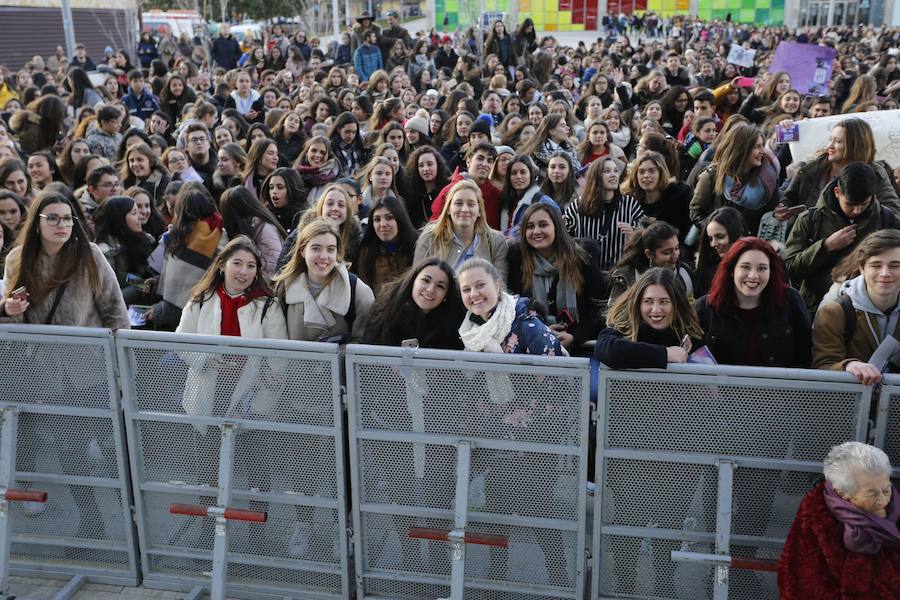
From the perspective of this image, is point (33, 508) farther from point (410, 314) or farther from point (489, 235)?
point (489, 235)

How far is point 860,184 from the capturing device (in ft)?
17.5

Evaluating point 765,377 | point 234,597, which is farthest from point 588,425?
point 234,597

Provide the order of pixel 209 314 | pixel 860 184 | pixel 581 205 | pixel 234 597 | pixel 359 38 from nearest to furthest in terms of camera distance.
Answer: pixel 234 597
pixel 209 314
pixel 860 184
pixel 581 205
pixel 359 38

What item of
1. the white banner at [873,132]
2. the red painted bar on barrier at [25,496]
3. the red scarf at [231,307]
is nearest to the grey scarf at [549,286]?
the red scarf at [231,307]

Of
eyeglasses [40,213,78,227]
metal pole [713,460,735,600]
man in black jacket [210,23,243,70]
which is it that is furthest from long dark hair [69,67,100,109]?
metal pole [713,460,735,600]

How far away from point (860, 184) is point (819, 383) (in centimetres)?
222

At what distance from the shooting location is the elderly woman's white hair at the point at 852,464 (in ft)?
11.2

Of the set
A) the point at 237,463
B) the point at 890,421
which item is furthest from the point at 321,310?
the point at 890,421

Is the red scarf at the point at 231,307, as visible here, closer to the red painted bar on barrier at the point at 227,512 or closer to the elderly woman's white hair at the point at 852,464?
the red painted bar on barrier at the point at 227,512

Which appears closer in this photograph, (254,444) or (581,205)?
(254,444)

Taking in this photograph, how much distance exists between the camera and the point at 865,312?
13.9 feet

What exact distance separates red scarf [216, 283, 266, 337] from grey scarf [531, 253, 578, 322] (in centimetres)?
193

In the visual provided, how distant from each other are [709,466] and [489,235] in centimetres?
266

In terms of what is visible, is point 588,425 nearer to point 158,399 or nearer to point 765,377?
point 765,377
